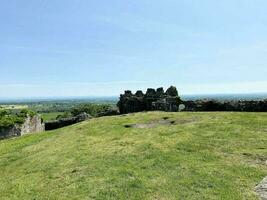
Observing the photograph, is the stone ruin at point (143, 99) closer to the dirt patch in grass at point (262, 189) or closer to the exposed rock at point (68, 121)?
the exposed rock at point (68, 121)

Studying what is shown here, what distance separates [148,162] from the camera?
54.6ft

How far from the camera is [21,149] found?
2427cm

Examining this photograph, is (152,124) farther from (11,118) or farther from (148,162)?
(11,118)

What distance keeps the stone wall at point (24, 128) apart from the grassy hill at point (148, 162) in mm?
9174

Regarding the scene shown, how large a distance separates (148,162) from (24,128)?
76.5ft

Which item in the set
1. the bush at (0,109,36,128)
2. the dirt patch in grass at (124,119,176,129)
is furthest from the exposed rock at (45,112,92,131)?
the dirt patch in grass at (124,119,176,129)

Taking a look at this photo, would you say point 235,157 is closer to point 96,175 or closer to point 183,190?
point 183,190

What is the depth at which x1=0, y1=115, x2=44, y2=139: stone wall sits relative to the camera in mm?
34562

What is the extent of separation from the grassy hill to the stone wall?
9.17m

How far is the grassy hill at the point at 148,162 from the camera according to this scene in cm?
1376

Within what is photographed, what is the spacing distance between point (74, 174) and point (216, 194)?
6.17 meters

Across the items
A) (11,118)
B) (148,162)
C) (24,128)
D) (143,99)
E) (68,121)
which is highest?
(143,99)

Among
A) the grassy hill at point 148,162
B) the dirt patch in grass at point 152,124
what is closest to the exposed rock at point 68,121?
the grassy hill at point 148,162

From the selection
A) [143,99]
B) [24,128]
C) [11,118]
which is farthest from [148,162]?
[24,128]
